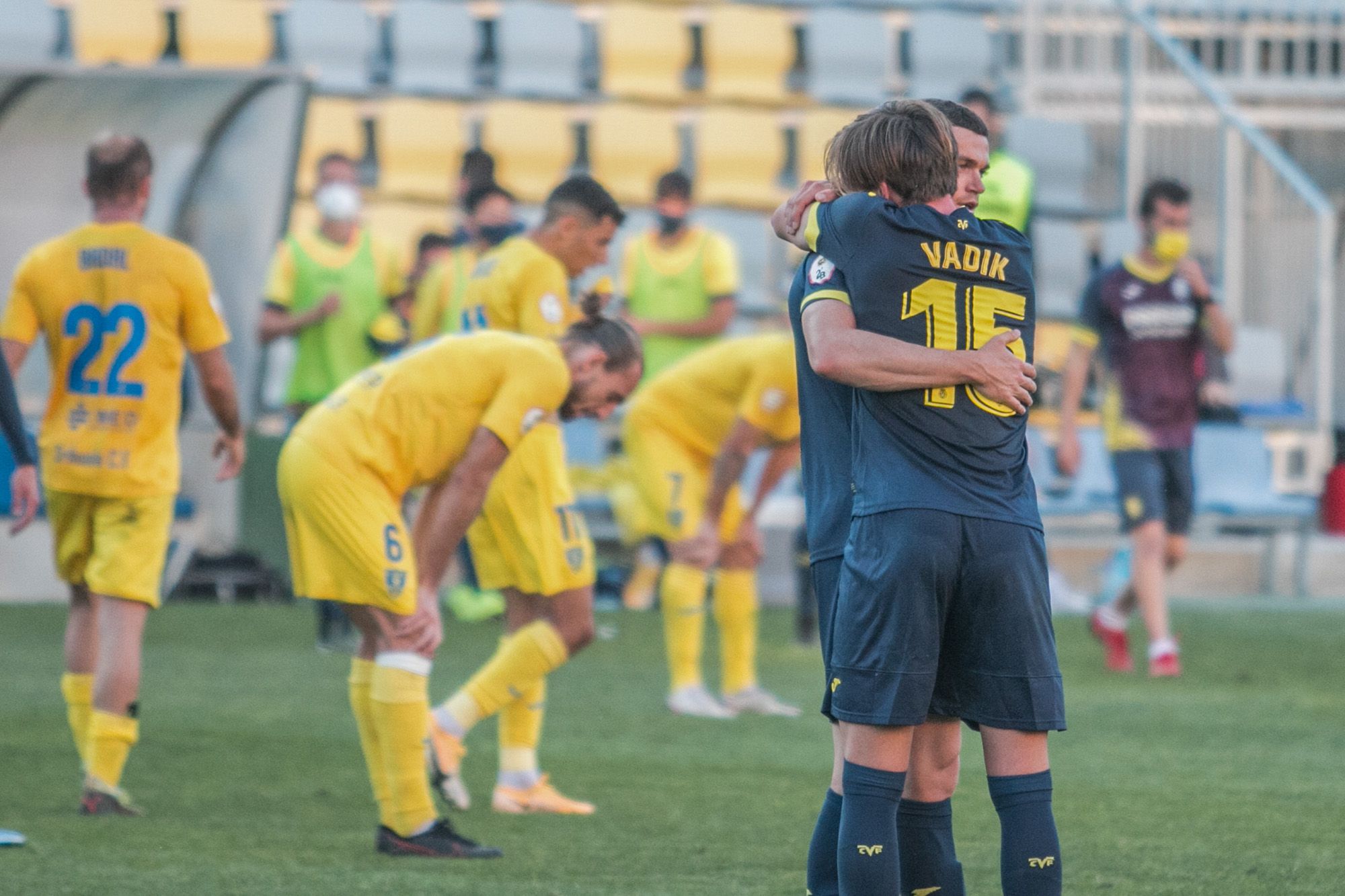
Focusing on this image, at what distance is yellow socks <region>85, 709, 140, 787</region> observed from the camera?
5.36 meters

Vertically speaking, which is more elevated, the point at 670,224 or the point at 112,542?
the point at 670,224

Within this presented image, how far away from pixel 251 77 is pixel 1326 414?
7.29 metres

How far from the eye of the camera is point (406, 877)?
4.54 meters

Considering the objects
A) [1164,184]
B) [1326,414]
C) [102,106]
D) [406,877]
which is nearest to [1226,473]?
[1326,414]

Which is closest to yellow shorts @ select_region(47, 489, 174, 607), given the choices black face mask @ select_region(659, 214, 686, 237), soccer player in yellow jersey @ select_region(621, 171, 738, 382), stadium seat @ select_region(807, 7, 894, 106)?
soccer player in yellow jersey @ select_region(621, 171, 738, 382)

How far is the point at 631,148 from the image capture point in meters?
14.2

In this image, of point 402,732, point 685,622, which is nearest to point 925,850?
point 402,732

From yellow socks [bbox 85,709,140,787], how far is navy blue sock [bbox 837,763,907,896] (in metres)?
2.64

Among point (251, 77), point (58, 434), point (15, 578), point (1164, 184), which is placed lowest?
point (15, 578)

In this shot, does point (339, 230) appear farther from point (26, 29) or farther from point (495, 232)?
point (26, 29)

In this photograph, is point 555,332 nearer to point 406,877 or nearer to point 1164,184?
point 406,877

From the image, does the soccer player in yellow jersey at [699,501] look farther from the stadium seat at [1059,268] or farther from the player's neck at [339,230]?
the stadium seat at [1059,268]

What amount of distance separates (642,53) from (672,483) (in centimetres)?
778

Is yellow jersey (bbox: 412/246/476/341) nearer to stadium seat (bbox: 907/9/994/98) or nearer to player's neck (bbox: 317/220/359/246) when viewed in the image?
player's neck (bbox: 317/220/359/246)
